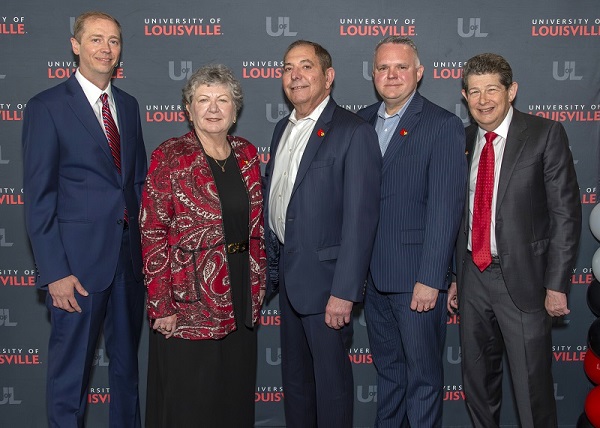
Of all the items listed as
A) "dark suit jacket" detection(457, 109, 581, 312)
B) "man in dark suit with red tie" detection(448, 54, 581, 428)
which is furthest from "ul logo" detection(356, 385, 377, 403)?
"dark suit jacket" detection(457, 109, 581, 312)

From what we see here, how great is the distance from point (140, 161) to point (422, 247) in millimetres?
1408

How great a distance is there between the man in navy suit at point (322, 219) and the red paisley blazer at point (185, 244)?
0.33 metres

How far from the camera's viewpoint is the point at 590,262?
3.54m

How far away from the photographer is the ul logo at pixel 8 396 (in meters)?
3.62

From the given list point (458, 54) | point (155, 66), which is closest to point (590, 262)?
point (458, 54)

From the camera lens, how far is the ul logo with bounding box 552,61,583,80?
3439 mm

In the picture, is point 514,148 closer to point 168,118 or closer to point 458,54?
point 458,54

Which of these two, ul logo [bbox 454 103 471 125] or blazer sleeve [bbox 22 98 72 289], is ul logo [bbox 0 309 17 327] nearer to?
blazer sleeve [bbox 22 98 72 289]

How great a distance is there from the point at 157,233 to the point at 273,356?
4.91 ft

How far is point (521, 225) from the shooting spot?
8.68ft

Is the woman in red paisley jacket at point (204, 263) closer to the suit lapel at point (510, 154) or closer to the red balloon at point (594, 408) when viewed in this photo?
the suit lapel at point (510, 154)

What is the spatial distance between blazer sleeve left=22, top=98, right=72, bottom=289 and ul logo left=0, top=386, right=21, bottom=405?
139 cm

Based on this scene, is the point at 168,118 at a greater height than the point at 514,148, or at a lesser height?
greater

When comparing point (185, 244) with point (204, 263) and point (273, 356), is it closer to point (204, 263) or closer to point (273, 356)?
point (204, 263)
